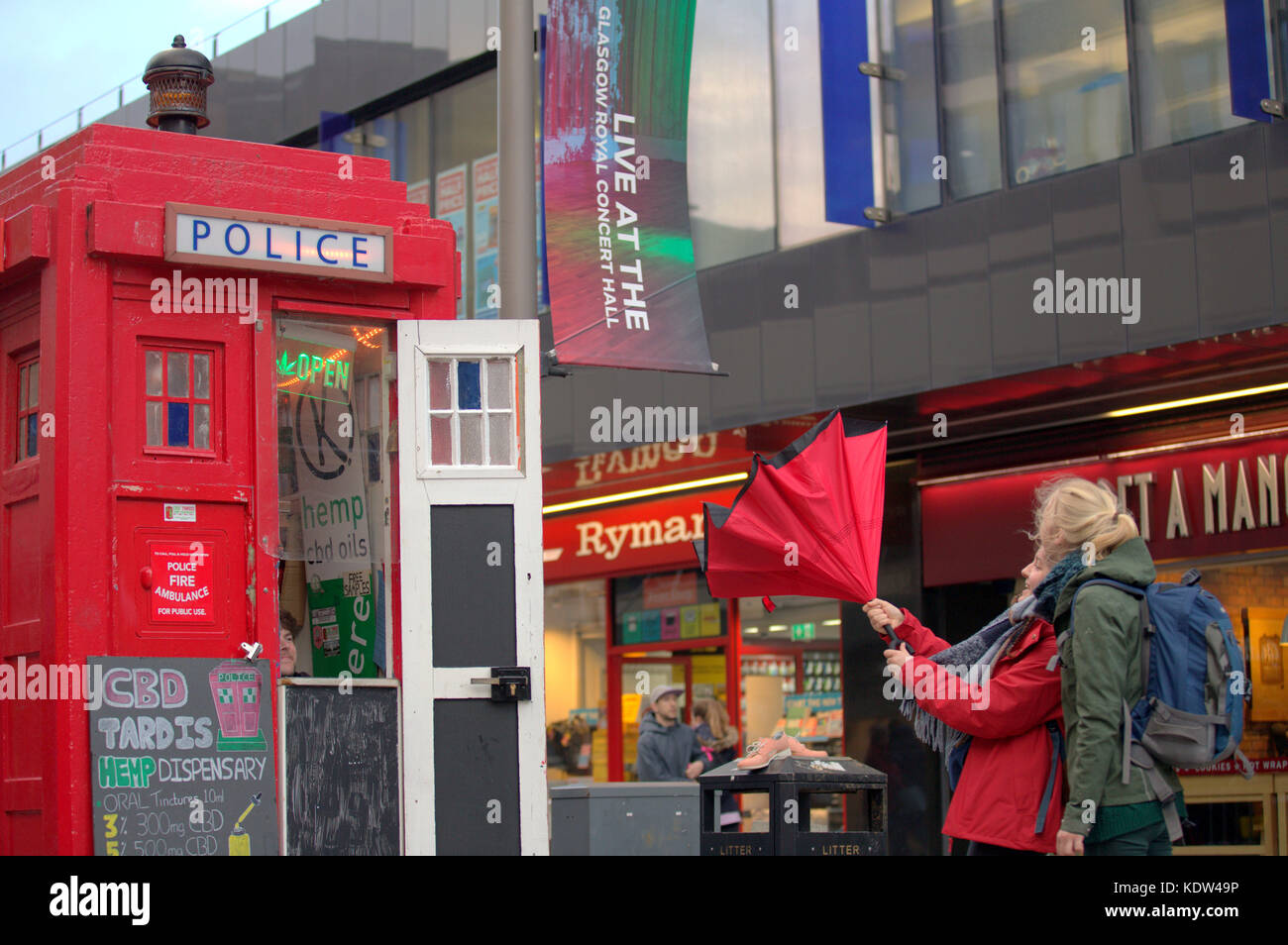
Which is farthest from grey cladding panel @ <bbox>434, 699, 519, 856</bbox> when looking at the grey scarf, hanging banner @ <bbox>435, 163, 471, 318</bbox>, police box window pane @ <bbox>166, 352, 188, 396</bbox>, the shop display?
hanging banner @ <bbox>435, 163, 471, 318</bbox>

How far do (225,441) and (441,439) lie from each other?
101cm

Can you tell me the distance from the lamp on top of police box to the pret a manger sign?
850mm

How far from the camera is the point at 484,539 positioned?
25.6 ft

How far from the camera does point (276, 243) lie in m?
7.67

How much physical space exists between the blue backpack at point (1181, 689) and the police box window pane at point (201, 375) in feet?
14.0

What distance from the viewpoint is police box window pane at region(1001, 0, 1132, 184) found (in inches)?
515

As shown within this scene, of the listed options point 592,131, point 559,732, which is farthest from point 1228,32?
point 559,732

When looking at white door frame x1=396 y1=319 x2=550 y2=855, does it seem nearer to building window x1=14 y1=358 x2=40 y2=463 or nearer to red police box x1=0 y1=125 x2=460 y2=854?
red police box x1=0 y1=125 x2=460 y2=854

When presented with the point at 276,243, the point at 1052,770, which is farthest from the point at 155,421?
the point at 1052,770

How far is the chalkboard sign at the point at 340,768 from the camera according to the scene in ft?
24.5

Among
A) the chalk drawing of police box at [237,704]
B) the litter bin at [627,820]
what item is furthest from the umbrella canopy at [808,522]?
the litter bin at [627,820]

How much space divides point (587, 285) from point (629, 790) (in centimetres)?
361

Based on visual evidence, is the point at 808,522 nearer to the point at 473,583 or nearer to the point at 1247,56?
the point at 473,583

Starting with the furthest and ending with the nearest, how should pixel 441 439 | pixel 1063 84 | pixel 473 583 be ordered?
1. pixel 1063 84
2. pixel 441 439
3. pixel 473 583
